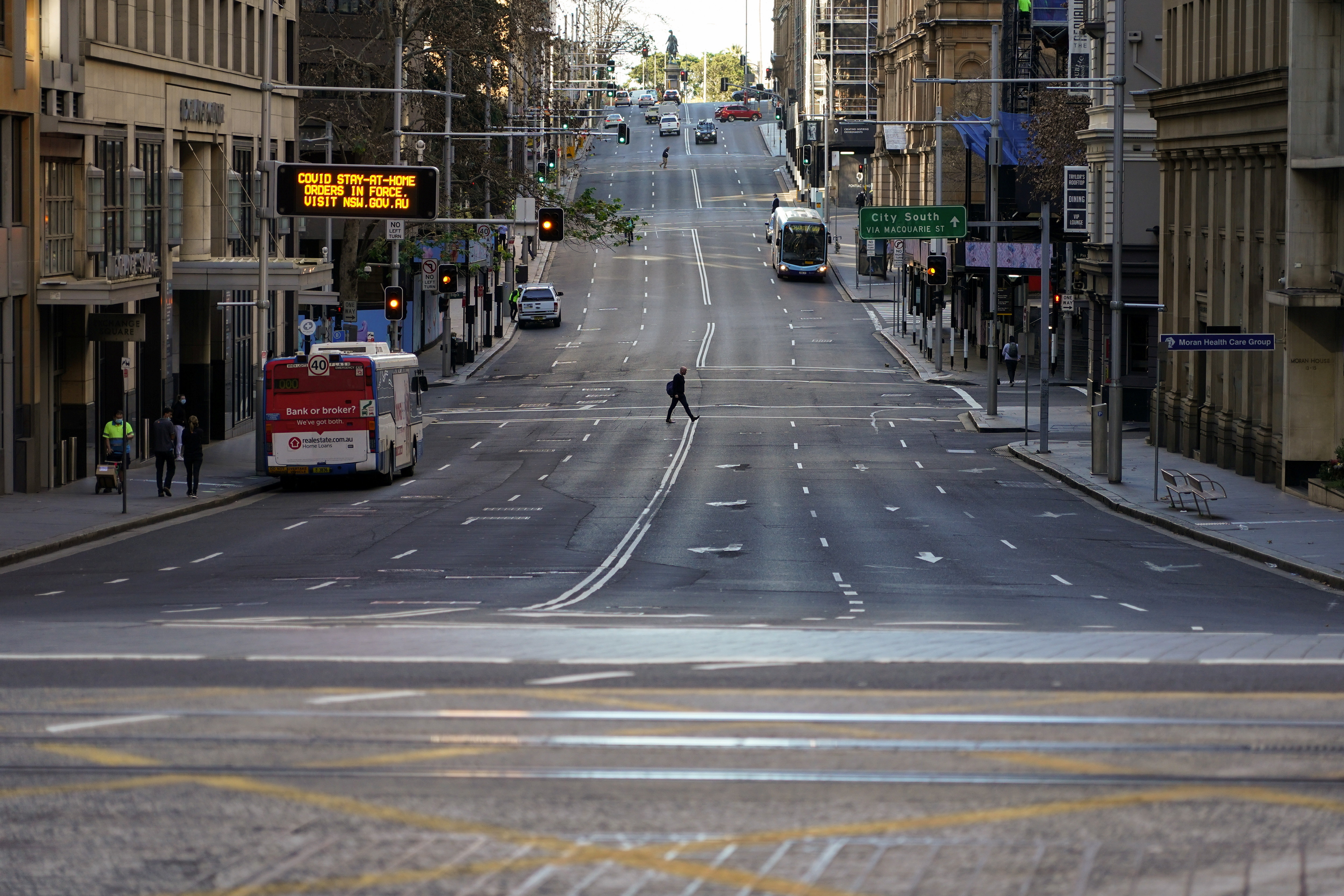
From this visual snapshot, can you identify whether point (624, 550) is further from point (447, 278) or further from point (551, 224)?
point (447, 278)

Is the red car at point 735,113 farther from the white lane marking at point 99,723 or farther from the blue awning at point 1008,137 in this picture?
the white lane marking at point 99,723

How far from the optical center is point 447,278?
6034 cm

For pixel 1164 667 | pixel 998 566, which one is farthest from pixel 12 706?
pixel 998 566

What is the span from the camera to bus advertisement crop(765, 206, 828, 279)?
323ft

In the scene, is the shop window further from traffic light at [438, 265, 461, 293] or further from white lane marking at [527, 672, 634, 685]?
white lane marking at [527, 672, 634, 685]

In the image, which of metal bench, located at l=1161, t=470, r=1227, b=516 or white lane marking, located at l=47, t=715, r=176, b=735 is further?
metal bench, located at l=1161, t=470, r=1227, b=516

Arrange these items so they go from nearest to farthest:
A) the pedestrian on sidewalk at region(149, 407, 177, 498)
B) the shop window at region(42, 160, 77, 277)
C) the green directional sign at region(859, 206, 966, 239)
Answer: the pedestrian on sidewalk at region(149, 407, 177, 498)
the shop window at region(42, 160, 77, 277)
the green directional sign at region(859, 206, 966, 239)

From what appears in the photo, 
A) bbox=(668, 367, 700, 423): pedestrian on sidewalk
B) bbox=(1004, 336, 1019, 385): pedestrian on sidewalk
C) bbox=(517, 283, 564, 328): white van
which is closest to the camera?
bbox=(668, 367, 700, 423): pedestrian on sidewalk

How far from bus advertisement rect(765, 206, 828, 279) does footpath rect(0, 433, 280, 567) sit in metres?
57.8

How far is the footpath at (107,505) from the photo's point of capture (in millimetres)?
28047

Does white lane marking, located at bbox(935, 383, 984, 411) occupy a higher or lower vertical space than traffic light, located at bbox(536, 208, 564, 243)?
lower

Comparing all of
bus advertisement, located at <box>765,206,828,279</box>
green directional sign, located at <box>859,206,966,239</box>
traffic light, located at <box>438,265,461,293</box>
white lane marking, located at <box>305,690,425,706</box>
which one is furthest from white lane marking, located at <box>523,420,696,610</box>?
bus advertisement, located at <box>765,206,828,279</box>

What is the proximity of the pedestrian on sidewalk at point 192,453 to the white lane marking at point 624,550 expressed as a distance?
7.61m

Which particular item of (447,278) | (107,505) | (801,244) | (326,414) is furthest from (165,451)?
(801,244)
